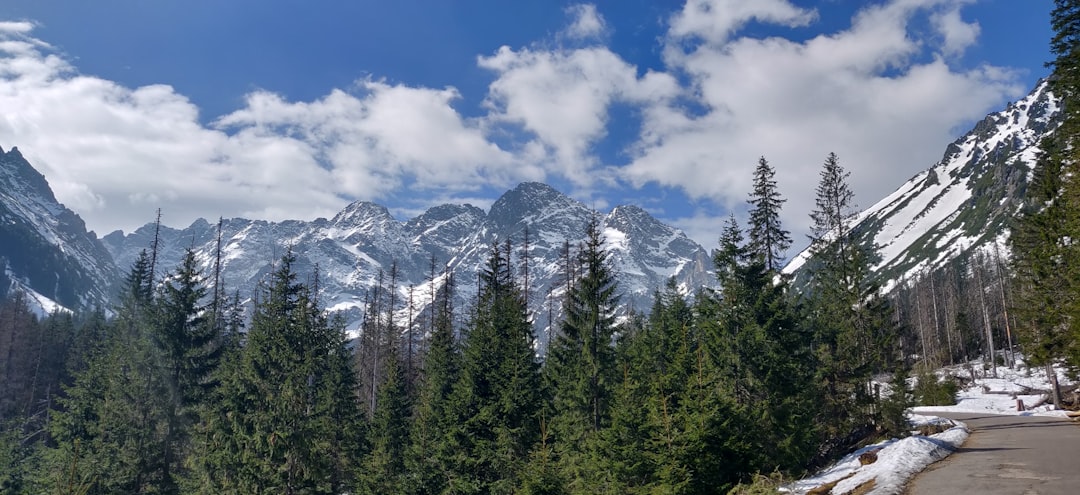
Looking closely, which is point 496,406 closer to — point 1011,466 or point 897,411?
point 897,411

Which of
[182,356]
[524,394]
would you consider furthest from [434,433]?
[182,356]

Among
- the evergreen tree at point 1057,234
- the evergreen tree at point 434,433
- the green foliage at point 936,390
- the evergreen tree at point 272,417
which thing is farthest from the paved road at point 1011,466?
the evergreen tree at point 272,417

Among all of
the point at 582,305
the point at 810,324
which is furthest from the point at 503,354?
the point at 810,324

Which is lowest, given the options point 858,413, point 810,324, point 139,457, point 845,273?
point 139,457

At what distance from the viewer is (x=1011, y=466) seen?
1519cm

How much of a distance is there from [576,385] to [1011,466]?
57.8 feet

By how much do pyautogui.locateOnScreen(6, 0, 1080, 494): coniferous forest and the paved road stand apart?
466cm

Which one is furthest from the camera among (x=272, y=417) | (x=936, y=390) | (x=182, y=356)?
(x=936, y=390)

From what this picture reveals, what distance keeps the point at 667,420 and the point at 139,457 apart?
97.3 ft

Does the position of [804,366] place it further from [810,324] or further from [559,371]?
[559,371]

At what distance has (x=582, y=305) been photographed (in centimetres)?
2988

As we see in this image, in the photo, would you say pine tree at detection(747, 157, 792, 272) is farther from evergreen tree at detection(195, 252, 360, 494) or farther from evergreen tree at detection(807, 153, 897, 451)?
evergreen tree at detection(195, 252, 360, 494)

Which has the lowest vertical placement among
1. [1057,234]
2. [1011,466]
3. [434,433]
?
[434,433]

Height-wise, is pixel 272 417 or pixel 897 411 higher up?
pixel 897 411
